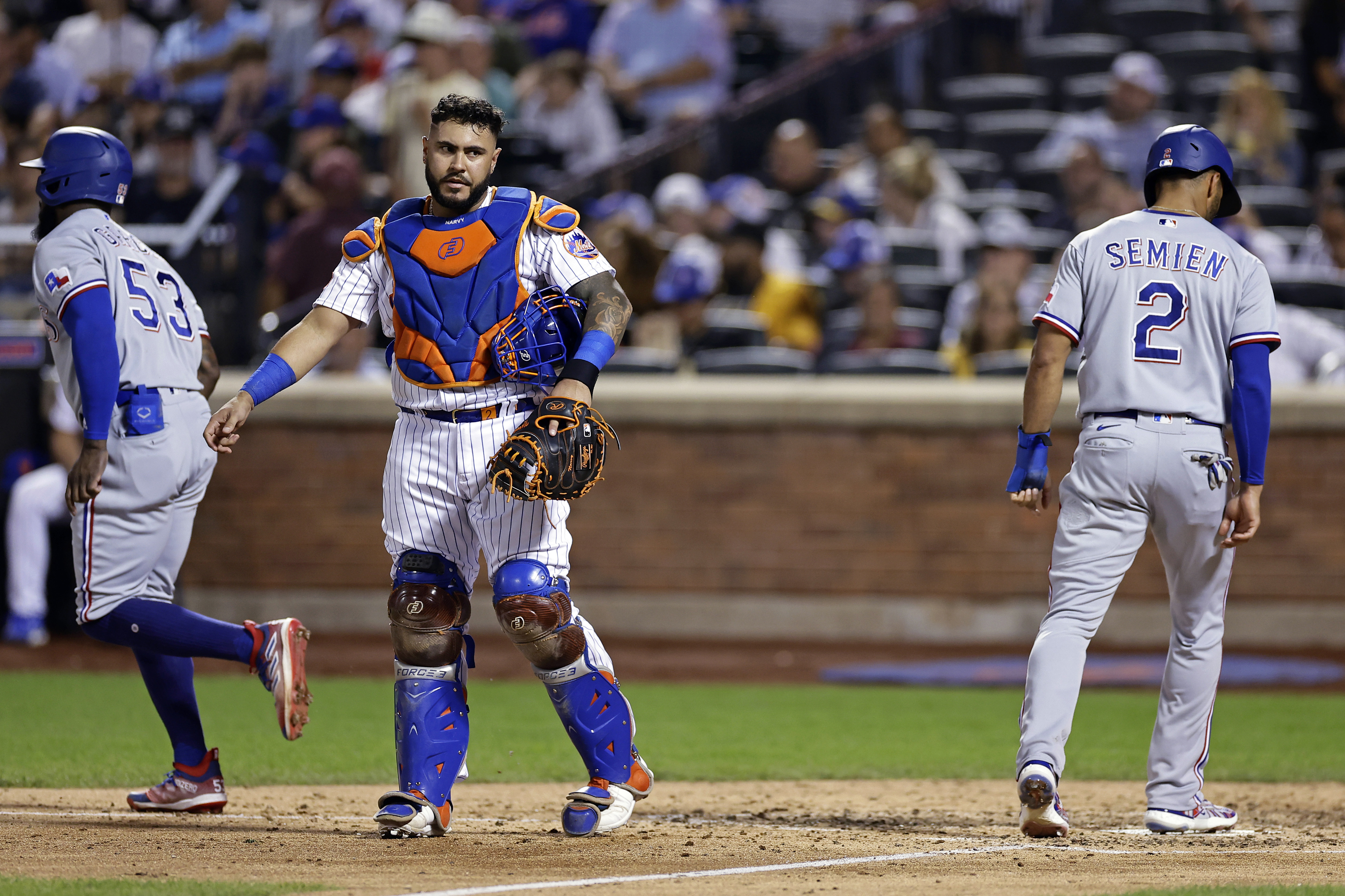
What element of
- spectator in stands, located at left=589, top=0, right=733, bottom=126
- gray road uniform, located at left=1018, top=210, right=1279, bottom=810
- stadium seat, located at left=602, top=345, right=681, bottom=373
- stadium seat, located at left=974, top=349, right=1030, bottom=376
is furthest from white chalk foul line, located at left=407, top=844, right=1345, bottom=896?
spectator in stands, located at left=589, top=0, right=733, bottom=126

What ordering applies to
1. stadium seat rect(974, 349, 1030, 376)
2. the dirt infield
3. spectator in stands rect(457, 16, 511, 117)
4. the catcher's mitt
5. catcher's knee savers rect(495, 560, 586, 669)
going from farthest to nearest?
spectator in stands rect(457, 16, 511, 117), stadium seat rect(974, 349, 1030, 376), catcher's knee savers rect(495, 560, 586, 669), the catcher's mitt, the dirt infield

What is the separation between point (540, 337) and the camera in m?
4.79

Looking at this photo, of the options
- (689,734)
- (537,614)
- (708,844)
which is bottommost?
(689,734)

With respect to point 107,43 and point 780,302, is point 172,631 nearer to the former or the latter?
point 780,302

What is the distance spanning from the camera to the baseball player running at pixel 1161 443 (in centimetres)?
488

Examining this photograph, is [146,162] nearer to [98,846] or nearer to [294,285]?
[294,285]

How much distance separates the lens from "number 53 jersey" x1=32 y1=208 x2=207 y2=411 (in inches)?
203

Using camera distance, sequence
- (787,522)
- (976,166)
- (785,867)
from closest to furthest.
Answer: (785,867), (787,522), (976,166)

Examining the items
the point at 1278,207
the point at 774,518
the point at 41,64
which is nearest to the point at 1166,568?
the point at 774,518

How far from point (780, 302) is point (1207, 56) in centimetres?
524

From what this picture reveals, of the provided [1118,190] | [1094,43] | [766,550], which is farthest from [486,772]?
[1094,43]

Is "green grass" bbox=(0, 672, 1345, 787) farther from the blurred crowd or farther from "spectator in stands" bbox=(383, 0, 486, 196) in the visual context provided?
"spectator in stands" bbox=(383, 0, 486, 196)

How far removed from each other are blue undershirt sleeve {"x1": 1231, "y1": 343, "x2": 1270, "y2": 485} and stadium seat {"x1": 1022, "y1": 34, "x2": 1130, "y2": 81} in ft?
34.2

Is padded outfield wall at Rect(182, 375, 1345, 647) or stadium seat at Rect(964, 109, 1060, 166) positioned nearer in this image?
padded outfield wall at Rect(182, 375, 1345, 647)
